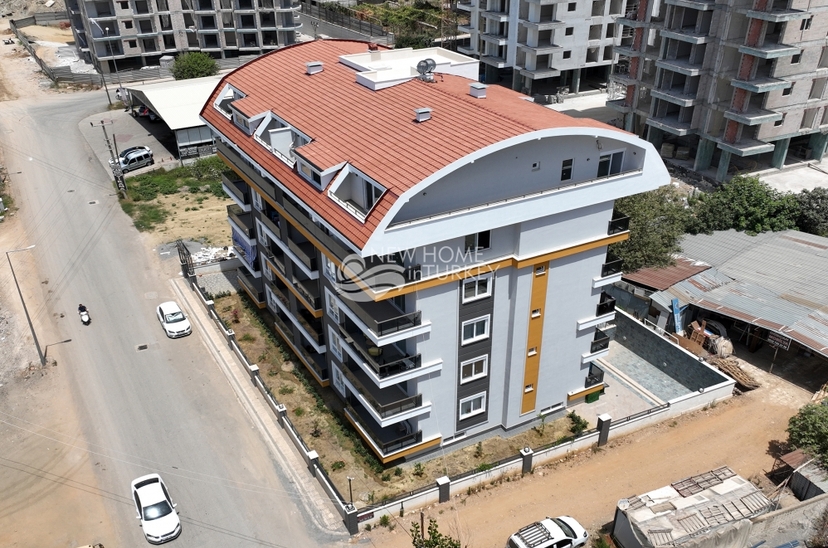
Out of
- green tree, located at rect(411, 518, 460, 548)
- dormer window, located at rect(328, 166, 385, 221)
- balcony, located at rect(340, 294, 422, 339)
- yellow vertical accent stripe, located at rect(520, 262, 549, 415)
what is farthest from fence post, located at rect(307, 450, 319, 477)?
dormer window, located at rect(328, 166, 385, 221)

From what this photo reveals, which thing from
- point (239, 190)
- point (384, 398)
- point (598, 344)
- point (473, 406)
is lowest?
point (473, 406)

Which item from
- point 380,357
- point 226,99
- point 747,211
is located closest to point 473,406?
point 380,357

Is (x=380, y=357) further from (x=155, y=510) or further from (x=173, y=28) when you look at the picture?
(x=173, y=28)

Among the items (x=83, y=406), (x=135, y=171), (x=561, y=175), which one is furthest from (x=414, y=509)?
(x=135, y=171)

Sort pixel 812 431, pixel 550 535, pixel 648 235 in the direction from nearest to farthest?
pixel 550 535, pixel 812 431, pixel 648 235

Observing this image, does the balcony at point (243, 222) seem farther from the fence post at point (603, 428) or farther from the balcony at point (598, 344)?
the fence post at point (603, 428)

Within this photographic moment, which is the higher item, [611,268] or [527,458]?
[611,268]

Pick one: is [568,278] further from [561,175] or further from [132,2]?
[132,2]
